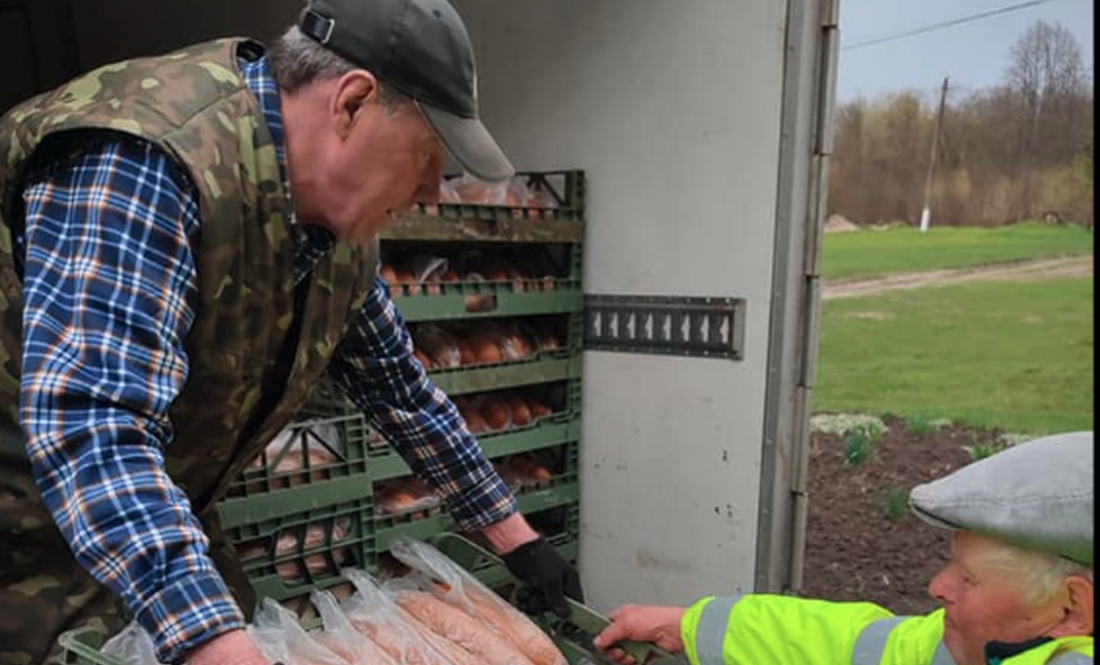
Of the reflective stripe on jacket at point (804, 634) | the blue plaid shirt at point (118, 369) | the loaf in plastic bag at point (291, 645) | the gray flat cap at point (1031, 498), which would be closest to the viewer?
the blue plaid shirt at point (118, 369)

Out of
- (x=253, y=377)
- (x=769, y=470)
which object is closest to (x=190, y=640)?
(x=253, y=377)

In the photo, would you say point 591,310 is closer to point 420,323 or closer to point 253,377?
point 420,323

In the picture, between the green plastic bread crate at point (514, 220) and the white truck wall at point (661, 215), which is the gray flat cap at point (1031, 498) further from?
the green plastic bread crate at point (514, 220)

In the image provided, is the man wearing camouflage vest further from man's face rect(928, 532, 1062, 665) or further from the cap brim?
man's face rect(928, 532, 1062, 665)

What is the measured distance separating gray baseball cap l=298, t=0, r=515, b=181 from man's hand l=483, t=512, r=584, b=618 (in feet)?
2.53

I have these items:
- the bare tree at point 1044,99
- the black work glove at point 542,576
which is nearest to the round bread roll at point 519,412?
the black work glove at point 542,576

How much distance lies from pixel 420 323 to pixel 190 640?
1.65m

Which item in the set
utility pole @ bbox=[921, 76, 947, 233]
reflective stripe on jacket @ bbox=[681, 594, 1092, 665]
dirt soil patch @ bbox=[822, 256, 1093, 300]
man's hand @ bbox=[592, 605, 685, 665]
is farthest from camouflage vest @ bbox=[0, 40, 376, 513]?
utility pole @ bbox=[921, 76, 947, 233]

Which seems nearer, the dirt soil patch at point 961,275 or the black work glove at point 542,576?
the black work glove at point 542,576

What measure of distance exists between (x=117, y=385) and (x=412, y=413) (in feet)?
2.36

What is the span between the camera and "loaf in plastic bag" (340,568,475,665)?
156cm

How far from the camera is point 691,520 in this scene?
2.48m

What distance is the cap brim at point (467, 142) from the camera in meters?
1.12

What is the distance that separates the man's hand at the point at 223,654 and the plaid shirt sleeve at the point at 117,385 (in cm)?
1
